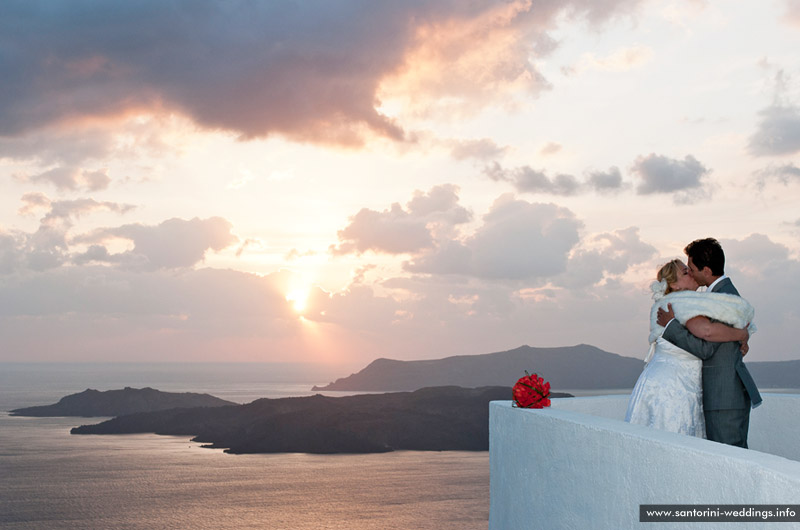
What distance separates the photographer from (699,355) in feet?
13.2

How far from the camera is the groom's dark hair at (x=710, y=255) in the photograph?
13.2 feet

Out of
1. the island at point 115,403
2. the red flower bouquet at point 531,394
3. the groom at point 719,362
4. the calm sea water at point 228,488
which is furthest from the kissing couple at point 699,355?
the island at point 115,403

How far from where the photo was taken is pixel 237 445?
12794cm

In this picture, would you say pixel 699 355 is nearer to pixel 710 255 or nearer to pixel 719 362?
pixel 719 362

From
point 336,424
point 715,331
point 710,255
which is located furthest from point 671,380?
point 336,424

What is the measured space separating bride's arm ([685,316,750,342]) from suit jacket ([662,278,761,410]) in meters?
0.09

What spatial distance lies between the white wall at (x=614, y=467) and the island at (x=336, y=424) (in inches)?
4840

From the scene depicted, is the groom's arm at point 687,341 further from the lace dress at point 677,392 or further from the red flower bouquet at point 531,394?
the red flower bouquet at point 531,394

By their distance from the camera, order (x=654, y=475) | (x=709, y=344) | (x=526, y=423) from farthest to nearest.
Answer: (x=526, y=423)
(x=709, y=344)
(x=654, y=475)

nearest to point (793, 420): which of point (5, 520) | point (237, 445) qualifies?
point (5, 520)

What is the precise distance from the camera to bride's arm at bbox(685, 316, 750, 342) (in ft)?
12.7

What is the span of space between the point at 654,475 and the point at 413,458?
394ft

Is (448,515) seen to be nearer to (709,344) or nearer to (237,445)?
(237,445)

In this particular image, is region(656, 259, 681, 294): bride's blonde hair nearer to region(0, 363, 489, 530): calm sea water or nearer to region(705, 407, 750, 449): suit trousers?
region(705, 407, 750, 449): suit trousers
